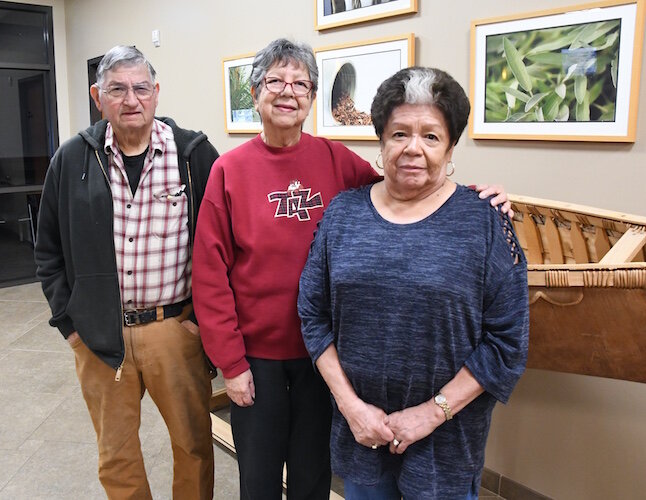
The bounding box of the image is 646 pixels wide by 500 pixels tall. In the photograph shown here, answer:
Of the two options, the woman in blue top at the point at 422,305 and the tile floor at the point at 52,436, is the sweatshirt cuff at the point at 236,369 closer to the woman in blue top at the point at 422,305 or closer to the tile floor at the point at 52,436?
the woman in blue top at the point at 422,305

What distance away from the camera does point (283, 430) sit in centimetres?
158

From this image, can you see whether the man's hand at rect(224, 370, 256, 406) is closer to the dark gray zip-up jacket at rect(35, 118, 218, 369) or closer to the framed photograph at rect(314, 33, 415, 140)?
the dark gray zip-up jacket at rect(35, 118, 218, 369)

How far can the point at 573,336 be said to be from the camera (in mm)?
1354

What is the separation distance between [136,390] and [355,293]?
3.17 feet

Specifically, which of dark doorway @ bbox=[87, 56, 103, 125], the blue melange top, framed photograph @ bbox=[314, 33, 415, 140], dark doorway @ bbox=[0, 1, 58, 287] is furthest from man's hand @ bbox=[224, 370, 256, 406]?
dark doorway @ bbox=[0, 1, 58, 287]

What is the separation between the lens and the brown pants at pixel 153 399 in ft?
5.80

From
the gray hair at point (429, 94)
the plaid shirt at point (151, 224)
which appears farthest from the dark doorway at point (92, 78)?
the gray hair at point (429, 94)

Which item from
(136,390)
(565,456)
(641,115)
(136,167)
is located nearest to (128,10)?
(136,167)

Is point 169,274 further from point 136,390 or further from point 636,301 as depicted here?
point 636,301

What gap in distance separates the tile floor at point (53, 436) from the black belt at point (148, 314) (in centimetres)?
104

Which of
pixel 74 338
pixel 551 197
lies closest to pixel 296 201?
pixel 74 338

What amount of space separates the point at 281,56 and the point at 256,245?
480 millimetres

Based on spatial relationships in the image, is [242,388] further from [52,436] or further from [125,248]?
[52,436]

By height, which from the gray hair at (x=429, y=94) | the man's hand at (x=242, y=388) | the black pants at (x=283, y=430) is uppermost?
the gray hair at (x=429, y=94)
